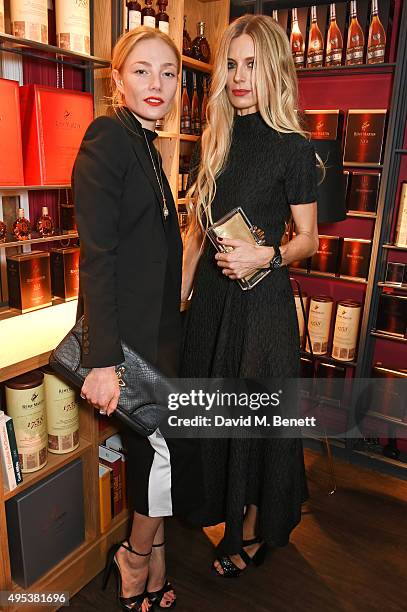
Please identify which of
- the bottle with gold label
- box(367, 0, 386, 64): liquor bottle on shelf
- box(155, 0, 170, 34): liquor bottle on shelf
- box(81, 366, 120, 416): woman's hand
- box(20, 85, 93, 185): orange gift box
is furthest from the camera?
box(367, 0, 386, 64): liquor bottle on shelf

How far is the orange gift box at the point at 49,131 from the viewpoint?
1735mm

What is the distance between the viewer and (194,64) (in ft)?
8.13

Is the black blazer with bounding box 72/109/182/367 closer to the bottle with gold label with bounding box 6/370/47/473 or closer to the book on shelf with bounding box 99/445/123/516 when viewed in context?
the bottle with gold label with bounding box 6/370/47/473

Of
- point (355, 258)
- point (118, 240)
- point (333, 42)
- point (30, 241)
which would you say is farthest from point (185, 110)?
point (118, 240)

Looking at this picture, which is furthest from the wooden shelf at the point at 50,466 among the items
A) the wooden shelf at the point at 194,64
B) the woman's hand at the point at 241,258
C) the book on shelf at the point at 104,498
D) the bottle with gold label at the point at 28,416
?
the wooden shelf at the point at 194,64

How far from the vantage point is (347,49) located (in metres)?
2.49

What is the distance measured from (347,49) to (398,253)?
40.4 inches

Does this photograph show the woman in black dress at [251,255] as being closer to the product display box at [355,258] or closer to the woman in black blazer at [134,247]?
the woman in black blazer at [134,247]

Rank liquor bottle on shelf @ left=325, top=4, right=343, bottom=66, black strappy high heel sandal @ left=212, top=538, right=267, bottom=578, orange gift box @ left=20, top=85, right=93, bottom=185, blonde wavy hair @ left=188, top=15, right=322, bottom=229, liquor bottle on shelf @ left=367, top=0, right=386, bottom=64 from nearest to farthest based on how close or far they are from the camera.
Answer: blonde wavy hair @ left=188, top=15, right=322, bottom=229 → orange gift box @ left=20, top=85, right=93, bottom=185 → black strappy high heel sandal @ left=212, top=538, right=267, bottom=578 → liquor bottle on shelf @ left=367, top=0, right=386, bottom=64 → liquor bottle on shelf @ left=325, top=4, right=343, bottom=66

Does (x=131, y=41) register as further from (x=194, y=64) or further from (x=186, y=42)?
(x=186, y=42)

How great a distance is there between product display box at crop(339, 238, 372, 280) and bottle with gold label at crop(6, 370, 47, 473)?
1658 millimetres

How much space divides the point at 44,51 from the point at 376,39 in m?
1.50

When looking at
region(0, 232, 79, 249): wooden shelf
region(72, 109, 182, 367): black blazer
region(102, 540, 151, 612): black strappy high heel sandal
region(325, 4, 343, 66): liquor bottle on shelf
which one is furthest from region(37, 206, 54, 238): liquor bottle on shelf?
region(325, 4, 343, 66): liquor bottle on shelf

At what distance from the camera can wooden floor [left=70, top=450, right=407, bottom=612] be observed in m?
1.85
